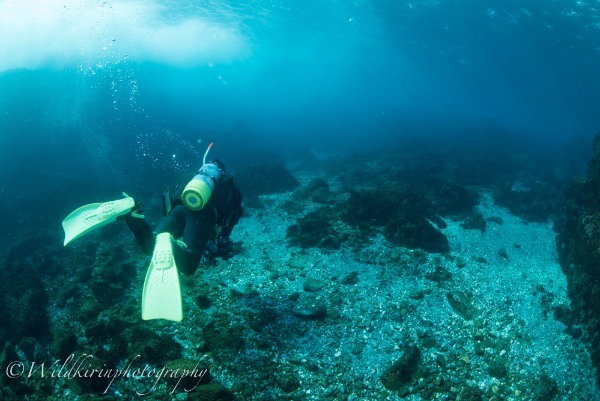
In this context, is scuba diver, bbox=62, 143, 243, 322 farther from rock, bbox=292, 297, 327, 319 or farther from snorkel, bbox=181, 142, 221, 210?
rock, bbox=292, 297, 327, 319

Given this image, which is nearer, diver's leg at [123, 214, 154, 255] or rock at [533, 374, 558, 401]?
diver's leg at [123, 214, 154, 255]

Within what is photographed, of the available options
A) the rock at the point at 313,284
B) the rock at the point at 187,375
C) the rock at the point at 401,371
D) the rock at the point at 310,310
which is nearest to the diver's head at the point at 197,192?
the rock at the point at 187,375

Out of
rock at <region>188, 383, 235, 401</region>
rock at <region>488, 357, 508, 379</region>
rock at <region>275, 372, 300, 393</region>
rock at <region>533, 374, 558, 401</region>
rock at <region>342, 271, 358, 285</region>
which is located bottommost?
rock at <region>342, 271, 358, 285</region>

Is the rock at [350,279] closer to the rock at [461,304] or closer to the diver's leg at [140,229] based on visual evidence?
the rock at [461,304]

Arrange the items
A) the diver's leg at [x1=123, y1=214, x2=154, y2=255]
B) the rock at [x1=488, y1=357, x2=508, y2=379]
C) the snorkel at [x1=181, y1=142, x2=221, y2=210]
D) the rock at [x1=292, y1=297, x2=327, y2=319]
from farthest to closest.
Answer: the rock at [x1=292, y1=297, x2=327, y2=319]
the rock at [x1=488, y1=357, x2=508, y2=379]
the snorkel at [x1=181, y1=142, x2=221, y2=210]
the diver's leg at [x1=123, y1=214, x2=154, y2=255]

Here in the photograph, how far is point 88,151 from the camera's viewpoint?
36781mm

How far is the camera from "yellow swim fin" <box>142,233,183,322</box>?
13.4ft

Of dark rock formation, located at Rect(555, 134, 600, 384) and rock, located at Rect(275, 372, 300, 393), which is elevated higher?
dark rock formation, located at Rect(555, 134, 600, 384)

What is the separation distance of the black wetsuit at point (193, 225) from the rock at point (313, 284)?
3.45 meters

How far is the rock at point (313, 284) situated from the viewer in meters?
8.75

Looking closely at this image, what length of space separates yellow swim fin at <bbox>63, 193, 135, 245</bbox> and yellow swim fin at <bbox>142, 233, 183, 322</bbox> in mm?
A: 1011

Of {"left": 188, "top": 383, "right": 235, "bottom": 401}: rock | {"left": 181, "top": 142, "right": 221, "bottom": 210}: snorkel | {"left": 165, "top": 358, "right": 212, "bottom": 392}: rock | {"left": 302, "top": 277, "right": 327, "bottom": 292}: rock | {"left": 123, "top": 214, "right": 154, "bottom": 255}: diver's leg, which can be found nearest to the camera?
A: {"left": 188, "top": 383, "right": 235, "bottom": 401}: rock

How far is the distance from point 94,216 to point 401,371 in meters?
6.20

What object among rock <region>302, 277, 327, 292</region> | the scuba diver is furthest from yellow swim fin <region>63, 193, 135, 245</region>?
rock <region>302, 277, 327, 292</region>
